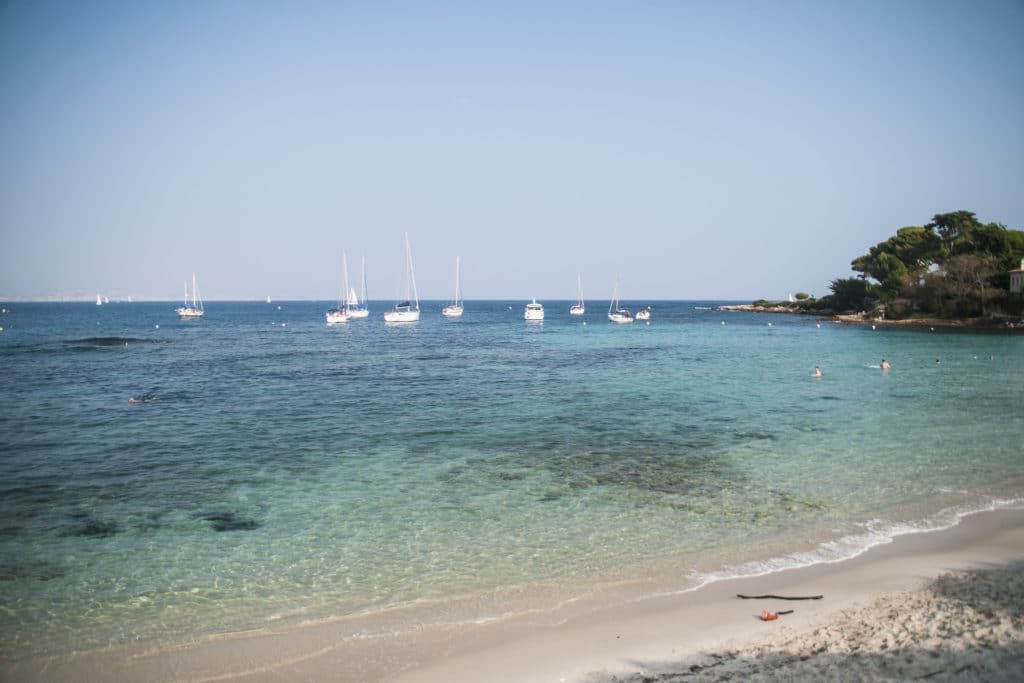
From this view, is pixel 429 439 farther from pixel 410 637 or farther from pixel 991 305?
pixel 991 305

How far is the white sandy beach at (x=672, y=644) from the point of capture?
717 cm

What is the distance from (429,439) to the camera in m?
21.5

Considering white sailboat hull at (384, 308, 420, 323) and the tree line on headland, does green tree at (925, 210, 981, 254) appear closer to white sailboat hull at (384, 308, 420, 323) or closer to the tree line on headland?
the tree line on headland

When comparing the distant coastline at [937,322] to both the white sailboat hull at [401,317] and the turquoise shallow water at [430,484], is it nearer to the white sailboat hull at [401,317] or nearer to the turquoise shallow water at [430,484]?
the turquoise shallow water at [430,484]

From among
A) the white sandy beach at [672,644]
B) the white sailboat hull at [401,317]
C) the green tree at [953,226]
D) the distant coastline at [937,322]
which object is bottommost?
the white sandy beach at [672,644]

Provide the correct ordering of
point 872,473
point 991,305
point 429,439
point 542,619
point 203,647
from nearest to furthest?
point 203,647 < point 542,619 < point 872,473 < point 429,439 < point 991,305

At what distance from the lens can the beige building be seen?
73375 mm

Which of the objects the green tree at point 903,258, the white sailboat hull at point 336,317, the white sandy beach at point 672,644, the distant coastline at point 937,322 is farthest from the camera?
the white sailboat hull at point 336,317

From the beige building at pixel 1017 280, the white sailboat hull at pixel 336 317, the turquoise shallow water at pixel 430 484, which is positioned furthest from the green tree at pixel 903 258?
the white sailboat hull at pixel 336 317

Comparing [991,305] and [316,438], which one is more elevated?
[991,305]

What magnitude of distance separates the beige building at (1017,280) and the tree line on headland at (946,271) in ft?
2.18

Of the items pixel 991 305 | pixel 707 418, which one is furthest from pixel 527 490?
pixel 991 305

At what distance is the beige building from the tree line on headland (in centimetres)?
66

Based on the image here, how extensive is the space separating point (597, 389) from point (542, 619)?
81.2 ft
